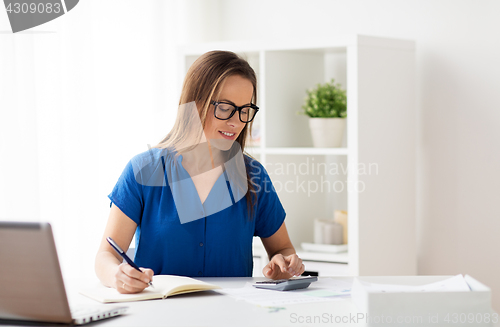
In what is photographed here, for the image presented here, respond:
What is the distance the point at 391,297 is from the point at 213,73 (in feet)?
3.02

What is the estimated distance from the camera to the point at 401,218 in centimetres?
256

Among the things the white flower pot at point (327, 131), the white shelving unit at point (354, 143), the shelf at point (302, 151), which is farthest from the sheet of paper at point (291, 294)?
the white flower pot at point (327, 131)

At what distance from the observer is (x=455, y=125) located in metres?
2.62

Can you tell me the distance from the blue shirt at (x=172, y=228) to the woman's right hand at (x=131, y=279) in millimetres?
321

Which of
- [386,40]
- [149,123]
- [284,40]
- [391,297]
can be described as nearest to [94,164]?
[149,123]

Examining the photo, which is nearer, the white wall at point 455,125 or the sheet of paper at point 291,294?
the sheet of paper at point 291,294

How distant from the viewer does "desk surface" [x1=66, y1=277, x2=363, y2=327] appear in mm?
1037

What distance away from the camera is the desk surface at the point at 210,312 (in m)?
1.04

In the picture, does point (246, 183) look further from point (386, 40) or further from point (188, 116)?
point (386, 40)

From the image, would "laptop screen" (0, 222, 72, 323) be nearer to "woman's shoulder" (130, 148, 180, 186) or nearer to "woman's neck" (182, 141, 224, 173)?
"woman's shoulder" (130, 148, 180, 186)

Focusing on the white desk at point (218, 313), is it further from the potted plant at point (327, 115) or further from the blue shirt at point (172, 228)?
the potted plant at point (327, 115)

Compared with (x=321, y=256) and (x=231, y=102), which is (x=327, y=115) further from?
→ (x=231, y=102)

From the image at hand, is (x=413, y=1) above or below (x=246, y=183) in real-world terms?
above

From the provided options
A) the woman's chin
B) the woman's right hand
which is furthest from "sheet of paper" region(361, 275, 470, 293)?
the woman's chin
